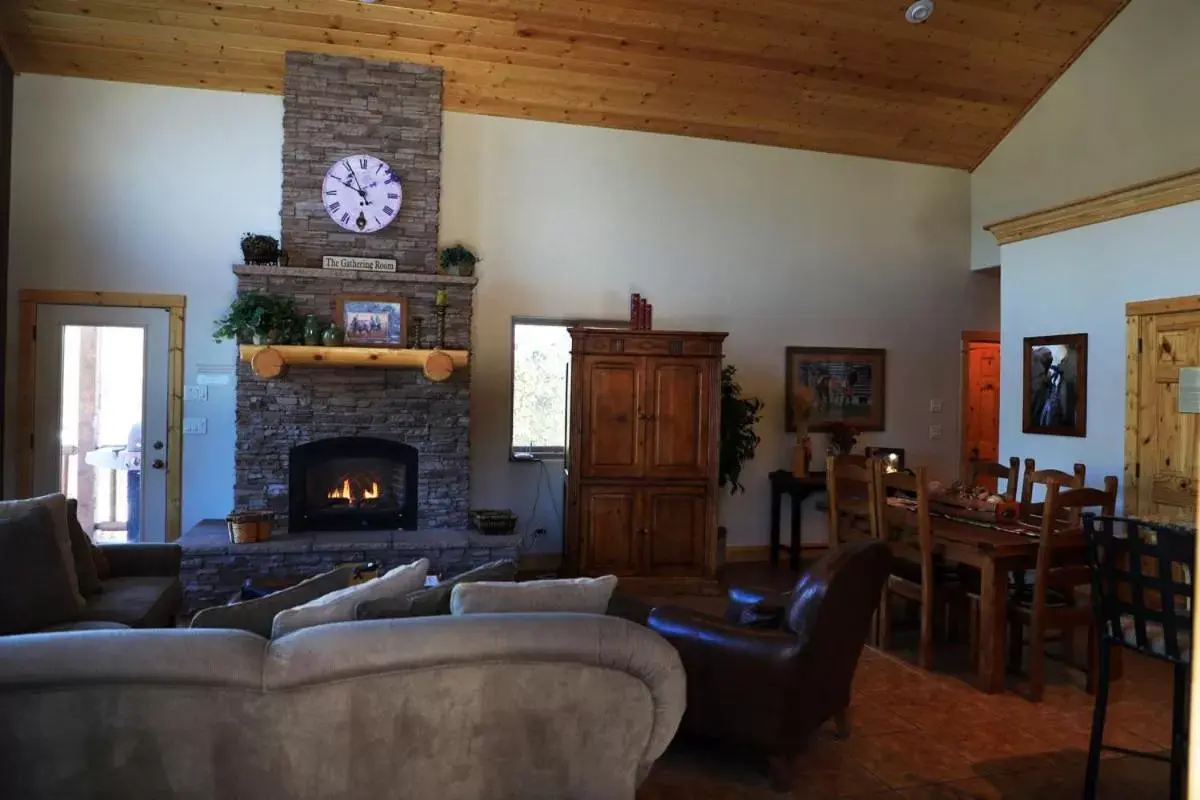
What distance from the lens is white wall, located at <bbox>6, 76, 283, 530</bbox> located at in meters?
5.98

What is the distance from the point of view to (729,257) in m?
7.18

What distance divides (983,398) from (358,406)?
633cm

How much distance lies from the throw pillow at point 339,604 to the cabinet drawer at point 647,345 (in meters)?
3.30

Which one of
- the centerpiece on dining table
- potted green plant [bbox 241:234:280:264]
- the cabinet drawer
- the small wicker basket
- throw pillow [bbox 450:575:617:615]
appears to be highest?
potted green plant [bbox 241:234:280:264]

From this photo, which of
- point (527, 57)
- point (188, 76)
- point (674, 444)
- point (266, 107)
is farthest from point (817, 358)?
point (188, 76)

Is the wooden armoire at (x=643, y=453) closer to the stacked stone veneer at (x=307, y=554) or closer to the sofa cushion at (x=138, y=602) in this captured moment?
the stacked stone veneer at (x=307, y=554)

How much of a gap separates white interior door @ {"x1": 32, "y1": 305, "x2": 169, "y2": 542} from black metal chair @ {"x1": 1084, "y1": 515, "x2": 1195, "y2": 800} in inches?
241

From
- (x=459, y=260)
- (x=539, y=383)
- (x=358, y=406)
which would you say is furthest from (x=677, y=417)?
(x=358, y=406)

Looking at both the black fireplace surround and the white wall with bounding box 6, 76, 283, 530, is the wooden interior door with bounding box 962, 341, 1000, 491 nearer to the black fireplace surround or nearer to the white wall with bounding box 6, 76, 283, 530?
the black fireplace surround

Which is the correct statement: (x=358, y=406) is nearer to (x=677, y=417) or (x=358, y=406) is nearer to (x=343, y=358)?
(x=343, y=358)

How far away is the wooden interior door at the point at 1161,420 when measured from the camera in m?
5.00

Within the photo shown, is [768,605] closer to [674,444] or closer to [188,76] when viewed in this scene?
[674,444]

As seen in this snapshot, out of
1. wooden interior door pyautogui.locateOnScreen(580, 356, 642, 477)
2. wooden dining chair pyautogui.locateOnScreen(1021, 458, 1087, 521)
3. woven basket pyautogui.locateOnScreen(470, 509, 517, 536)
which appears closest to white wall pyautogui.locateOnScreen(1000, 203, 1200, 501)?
wooden dining chair pyautogui.locateOnScreen(1021, 458, 1087, 521)

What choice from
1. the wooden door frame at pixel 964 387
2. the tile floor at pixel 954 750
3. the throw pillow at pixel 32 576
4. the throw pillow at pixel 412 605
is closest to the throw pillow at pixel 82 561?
the throw pillow at pixel 32 576
